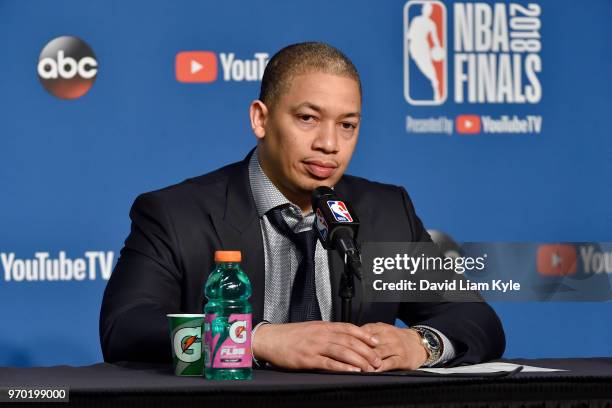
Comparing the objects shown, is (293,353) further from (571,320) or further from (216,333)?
(571,320)

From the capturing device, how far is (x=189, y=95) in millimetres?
3359

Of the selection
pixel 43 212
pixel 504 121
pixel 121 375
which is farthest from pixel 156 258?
pixel 504 121

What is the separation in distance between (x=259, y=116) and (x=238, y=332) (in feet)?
3.07

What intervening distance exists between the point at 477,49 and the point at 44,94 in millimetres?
1501

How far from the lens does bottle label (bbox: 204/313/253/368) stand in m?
1.62

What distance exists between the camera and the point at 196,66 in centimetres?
336

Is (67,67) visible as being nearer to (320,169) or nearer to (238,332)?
(320,169)

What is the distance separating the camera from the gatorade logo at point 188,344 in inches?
67.6

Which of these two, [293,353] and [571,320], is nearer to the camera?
[293,353]

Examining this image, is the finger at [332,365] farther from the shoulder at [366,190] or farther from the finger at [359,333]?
the shoulder at [366,190]

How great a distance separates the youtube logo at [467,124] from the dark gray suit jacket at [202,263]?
36.0 inches

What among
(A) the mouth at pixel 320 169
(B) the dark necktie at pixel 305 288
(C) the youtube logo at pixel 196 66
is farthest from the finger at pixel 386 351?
(C) the youtube logo at pixel 196 66

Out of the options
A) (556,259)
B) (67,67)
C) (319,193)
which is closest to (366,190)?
(319,193)

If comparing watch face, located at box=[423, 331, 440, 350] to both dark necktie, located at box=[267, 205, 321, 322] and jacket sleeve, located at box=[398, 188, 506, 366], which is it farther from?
dark necktie, located at box=[267, 205, 321, 322]
